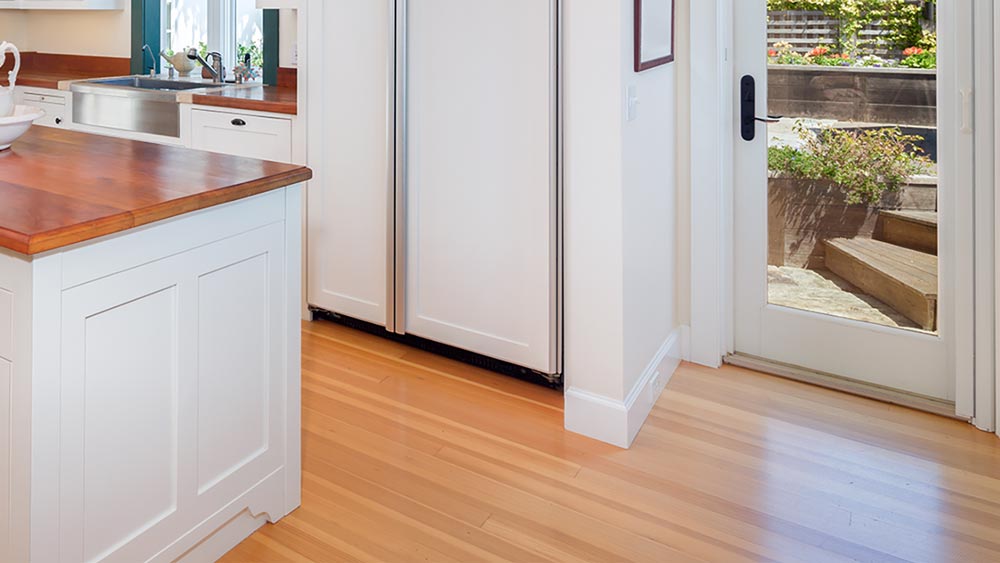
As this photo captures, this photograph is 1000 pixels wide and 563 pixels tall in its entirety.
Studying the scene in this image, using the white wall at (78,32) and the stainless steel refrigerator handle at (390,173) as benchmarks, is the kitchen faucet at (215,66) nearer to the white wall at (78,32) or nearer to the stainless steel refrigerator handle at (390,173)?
the white wall at (78,32)

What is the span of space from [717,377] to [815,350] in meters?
0.37

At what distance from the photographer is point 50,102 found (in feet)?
13.4

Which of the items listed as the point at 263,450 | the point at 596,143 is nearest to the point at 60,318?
the point at 263,450

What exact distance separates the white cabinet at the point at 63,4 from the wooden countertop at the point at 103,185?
9.33 feet

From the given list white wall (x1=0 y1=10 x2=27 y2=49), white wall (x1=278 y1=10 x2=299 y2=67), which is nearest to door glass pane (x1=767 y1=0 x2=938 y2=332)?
white wall (x1=278 y1=10 x2=299 y2=67)

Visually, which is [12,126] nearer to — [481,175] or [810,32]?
[481,175]

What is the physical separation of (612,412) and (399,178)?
1198 millimetres

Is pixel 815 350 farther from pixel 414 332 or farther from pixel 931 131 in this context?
pixel 414 332

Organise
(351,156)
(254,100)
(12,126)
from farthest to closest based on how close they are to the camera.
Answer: (254,100) → (351,156) → (12,126)

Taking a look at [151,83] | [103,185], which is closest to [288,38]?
[151,83]

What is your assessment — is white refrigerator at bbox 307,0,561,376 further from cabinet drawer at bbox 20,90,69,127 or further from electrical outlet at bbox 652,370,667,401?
cabinet drawer at bbox 20,90,69,127

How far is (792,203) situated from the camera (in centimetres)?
271

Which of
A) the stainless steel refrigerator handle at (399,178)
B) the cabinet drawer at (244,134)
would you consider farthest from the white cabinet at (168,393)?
the cabinet drawer at (244,134)

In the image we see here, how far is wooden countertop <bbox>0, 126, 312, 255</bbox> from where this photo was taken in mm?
1190
